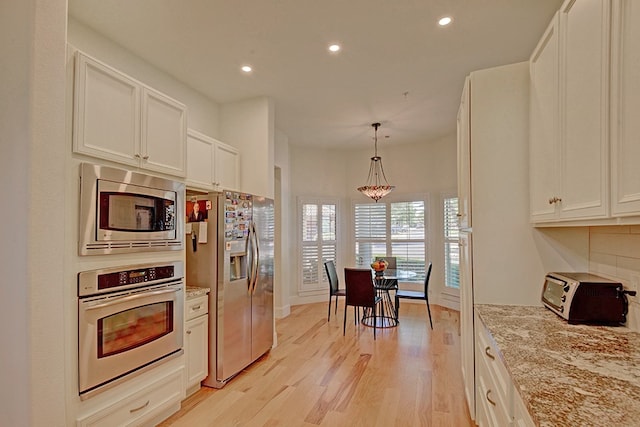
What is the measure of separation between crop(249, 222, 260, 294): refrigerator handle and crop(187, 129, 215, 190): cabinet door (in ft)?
2.12

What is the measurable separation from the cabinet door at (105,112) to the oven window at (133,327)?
0.99 meters

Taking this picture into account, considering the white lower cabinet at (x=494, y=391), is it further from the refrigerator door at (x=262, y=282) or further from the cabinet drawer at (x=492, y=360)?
the refrigerator door at (x=262, y=282)

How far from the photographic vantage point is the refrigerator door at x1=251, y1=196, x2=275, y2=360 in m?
3.28

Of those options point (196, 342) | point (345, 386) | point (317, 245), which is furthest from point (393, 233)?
point (196, 342)

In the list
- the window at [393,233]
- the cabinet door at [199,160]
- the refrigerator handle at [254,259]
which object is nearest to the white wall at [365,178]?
the window at [393,233]

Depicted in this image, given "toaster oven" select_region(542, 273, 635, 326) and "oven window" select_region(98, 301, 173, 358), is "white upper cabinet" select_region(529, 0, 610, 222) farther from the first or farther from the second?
"oven window" select_region(98, 301, 173, 358)

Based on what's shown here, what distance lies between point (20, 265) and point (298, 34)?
2.39 m

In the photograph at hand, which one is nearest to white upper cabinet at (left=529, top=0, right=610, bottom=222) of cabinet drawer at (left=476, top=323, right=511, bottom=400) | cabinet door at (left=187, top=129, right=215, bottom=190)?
cabinet drawer at (left=476, top=323, right=511, bottom=400)

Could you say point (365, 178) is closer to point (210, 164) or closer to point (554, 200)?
point (210, 164)

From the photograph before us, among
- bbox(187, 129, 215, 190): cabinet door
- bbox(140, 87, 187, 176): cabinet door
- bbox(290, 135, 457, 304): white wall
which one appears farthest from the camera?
bbox(290, 135, 457, 304): white wall

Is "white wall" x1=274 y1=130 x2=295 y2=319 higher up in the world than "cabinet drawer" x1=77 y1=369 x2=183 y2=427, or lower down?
higher up

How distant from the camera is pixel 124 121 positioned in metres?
2.10

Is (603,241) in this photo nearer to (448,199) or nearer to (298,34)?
(298,34)

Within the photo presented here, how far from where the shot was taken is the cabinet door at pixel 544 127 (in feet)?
5.25
